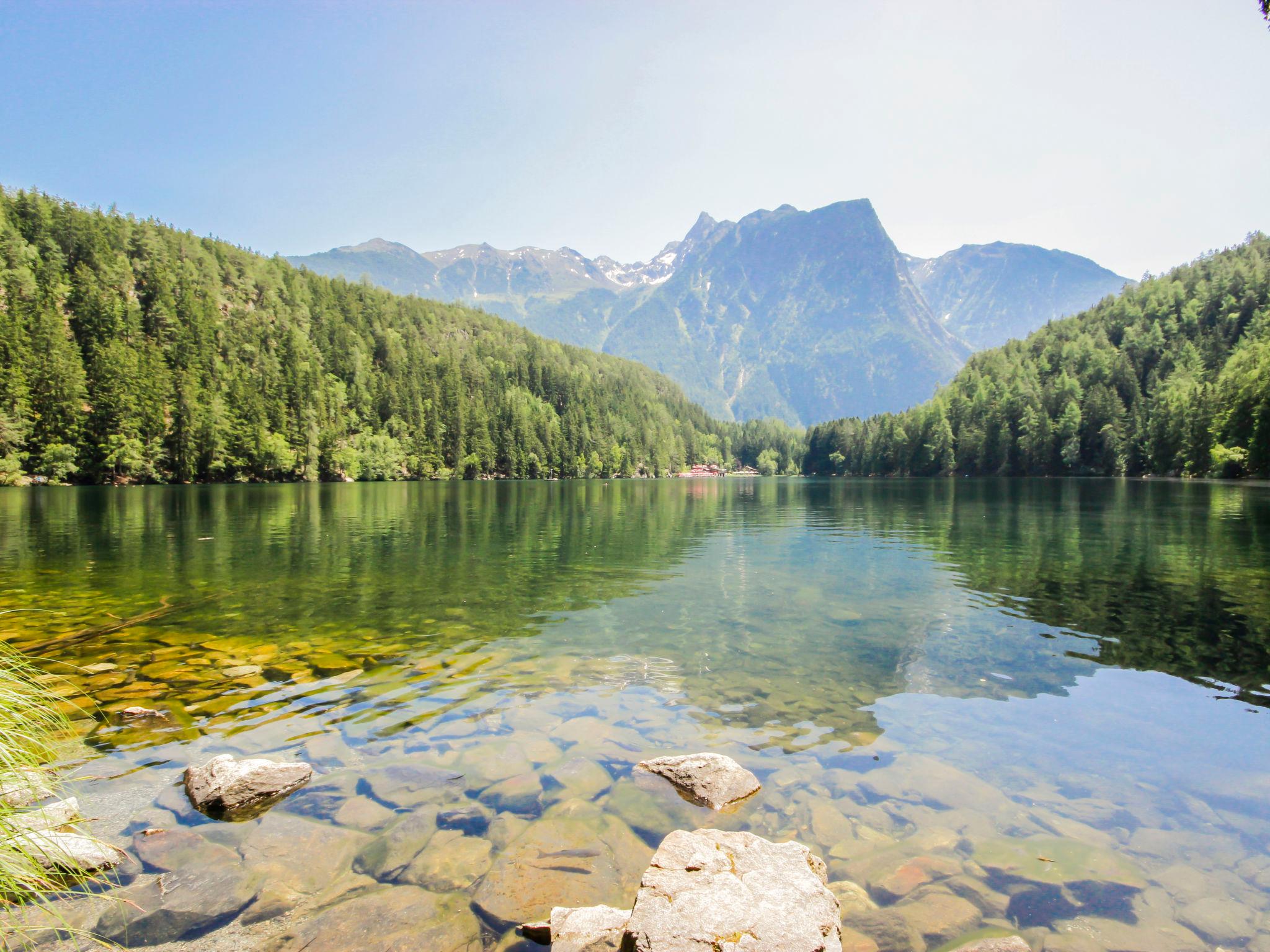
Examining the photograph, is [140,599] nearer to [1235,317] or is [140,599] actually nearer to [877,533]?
[877,533]

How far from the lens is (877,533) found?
4241 centimetres

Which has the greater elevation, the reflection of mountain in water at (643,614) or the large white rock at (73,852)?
the large white rock at (73,852)

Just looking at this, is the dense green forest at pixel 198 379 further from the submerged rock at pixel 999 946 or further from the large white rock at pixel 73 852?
the submerged rock at pixel 999 946

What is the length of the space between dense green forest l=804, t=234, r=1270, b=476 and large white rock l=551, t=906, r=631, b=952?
473 ft

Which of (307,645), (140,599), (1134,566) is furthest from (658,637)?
(1134,566)

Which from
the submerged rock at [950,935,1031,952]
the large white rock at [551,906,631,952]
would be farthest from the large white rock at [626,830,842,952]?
the submerged rock at [950,935,1031,952]

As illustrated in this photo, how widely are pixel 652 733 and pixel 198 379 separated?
154 m

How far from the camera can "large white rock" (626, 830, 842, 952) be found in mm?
4902

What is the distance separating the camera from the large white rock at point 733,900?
193 inches

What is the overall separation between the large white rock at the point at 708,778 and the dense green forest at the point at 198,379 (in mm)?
123275

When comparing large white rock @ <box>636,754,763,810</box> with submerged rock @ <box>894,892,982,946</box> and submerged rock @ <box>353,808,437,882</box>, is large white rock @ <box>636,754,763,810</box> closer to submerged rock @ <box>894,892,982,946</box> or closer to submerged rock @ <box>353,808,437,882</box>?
submerged rock @ <box>894,892,982,946</box>

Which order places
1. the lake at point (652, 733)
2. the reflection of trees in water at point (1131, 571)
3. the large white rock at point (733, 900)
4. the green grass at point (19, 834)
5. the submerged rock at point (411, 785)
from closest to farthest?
the green grass at point (19, 834) < the large white rock at point (733, 900) < the lake at point (652, 733) < the submerged rock at point (411, 785) < the reflection of trees in water at point (1131, 571)

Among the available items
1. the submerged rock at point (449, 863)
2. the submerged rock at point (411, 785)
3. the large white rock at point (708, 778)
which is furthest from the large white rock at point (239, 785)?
the large white rock at point (708, 778)

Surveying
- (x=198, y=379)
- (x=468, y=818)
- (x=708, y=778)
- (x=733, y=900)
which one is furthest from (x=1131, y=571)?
(x=198, y=379)
